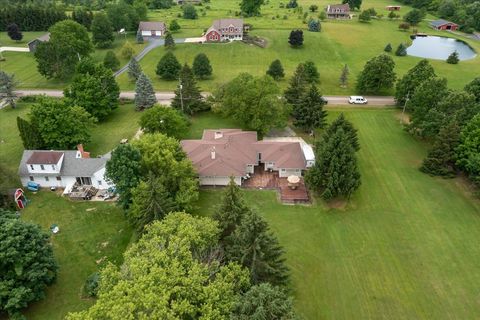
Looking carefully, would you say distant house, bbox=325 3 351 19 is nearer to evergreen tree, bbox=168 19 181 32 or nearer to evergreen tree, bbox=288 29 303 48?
evergreen tree, bbox=288 29 303 48

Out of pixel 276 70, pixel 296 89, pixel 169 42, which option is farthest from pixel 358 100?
pixel 169 42

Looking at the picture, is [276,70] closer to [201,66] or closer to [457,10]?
[201,66]

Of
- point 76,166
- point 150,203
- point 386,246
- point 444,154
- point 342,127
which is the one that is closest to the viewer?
point 150,203

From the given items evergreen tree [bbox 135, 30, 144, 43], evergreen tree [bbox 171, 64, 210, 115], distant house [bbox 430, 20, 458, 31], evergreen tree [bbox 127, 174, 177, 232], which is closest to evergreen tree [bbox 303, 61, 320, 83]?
evergreen tree [bbox 171, 64, 210, 115]

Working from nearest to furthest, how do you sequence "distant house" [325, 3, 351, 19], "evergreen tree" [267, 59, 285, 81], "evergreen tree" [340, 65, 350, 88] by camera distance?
"evergreen tree" [340, 65, 350, 88] → "evergreen tree" [267, 59, 285, 81] → "distant house" [325, 3, 351, 19]

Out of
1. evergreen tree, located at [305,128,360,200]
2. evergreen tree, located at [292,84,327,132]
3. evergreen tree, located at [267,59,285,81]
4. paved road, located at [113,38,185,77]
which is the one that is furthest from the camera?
paved road, located at [113,38,185,77]

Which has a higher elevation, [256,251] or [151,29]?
[256,251]

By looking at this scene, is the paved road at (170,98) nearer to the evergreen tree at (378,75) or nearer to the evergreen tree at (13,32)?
the evergreen tree at (378,75)
